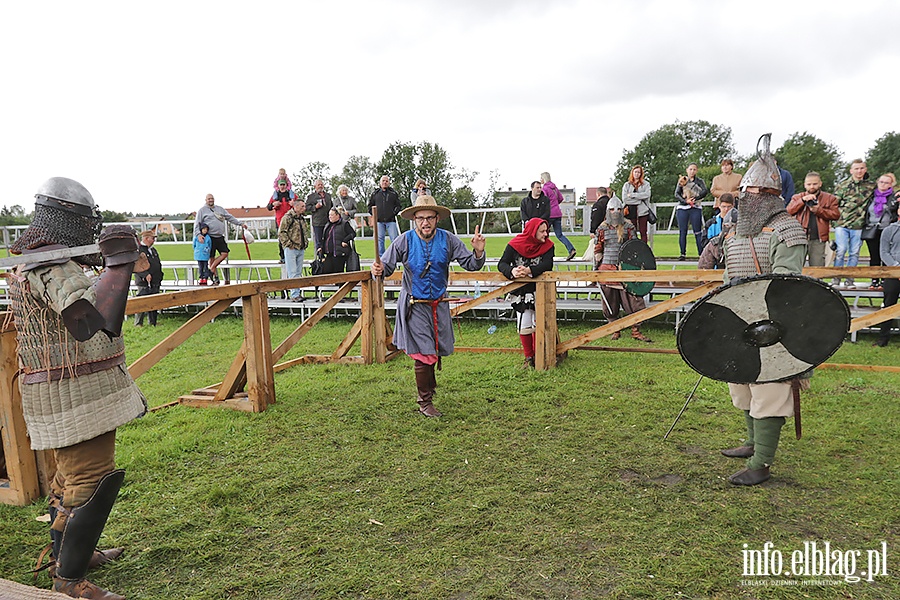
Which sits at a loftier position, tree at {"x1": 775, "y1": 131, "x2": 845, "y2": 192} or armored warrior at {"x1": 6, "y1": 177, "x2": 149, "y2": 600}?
tree at {"x1": 775, "y1": 131, "x2": 845, "y2": 192}

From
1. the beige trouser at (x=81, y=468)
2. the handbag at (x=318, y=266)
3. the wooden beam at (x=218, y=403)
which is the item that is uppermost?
the handbag at (x=318, y=266)

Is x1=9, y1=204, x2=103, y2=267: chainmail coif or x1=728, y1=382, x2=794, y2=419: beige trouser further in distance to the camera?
x1=728, y1=382, x2=794, y2=419: beige trouser

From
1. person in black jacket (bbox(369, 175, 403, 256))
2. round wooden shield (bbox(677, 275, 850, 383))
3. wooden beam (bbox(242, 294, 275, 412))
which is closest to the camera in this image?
round wooden shield (bbox(677, 275, 850, 383))

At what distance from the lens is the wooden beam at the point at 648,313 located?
5574mm

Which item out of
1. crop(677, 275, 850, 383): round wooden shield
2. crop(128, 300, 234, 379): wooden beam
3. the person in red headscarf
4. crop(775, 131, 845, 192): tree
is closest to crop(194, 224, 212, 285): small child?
crop(128, 300, 234, 379): wooden beam

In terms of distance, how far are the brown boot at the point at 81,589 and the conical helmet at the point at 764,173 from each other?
400 cm

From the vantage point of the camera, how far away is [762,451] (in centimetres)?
346

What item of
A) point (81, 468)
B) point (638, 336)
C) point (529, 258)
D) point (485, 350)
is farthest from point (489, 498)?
point (638, 336)

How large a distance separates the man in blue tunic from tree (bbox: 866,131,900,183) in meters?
56.8

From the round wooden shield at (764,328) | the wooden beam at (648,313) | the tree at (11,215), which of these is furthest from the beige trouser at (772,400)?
the tree at (11,215)

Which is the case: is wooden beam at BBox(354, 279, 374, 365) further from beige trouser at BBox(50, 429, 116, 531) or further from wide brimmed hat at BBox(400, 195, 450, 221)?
beige trouser at BBox(50, 429, 116, 531)

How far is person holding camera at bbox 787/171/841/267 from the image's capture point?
7105 mm

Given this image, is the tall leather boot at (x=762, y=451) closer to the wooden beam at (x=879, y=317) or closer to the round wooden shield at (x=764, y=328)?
the round wooden shield at (x=764, y=328)

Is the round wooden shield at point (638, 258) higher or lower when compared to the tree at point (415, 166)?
lower
